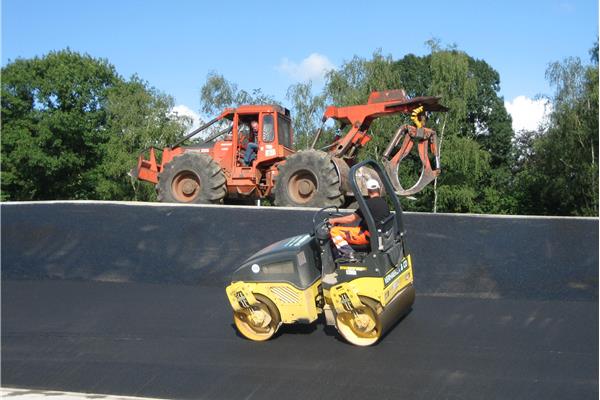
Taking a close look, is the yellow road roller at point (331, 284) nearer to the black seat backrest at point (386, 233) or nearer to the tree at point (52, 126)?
the black seat backrest at point (386, 233)

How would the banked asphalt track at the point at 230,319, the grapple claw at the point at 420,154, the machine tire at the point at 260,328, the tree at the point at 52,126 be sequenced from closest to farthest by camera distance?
the banked asphalt track at the point at 230,319 < the machine tire at the point at 260,328 < the grapple claw at the point at 420,154 < the tree at the point at 52,126

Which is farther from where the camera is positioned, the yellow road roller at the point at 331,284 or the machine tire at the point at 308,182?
the machine tire at the point at 308,182

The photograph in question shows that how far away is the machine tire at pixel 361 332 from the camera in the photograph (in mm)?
5855

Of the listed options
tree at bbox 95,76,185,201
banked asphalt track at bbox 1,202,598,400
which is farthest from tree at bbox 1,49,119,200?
banked asphalt track at bbox 1,202,598,400

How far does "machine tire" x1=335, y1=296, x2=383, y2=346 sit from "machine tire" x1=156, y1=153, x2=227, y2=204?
7260mm

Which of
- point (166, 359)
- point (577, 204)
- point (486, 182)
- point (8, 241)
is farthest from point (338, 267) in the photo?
point (486, 182)

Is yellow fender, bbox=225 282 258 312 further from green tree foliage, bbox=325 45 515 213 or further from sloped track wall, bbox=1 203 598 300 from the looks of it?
green tree foliage, bbox=325 45 515 213

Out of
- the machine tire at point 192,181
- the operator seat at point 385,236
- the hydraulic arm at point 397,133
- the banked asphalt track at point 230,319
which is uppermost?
the hydraulic arm at point 397,133

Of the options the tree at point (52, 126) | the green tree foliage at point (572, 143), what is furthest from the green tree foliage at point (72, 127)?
the green tree foliage at point (572, 143)

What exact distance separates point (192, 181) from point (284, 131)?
212 cm

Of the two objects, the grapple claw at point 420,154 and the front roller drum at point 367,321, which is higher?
the grapple claw at point 420,154

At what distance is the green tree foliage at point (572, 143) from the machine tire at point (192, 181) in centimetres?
2060

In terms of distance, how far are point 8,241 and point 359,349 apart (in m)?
6.30

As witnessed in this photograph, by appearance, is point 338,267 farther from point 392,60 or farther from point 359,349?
point 392,60
